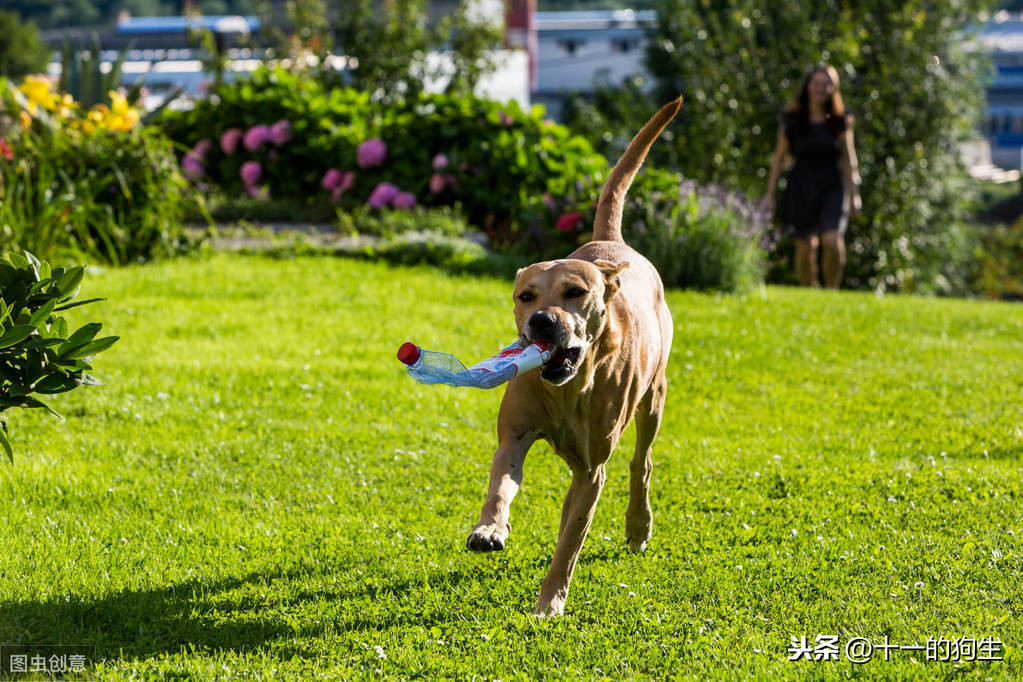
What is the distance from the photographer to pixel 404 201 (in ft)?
39.4

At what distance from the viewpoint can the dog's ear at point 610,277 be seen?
3.65 metres

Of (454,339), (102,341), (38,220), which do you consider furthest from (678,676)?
(38,220)

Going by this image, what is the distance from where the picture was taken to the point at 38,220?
323 inches

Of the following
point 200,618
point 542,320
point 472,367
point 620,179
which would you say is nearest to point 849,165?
point 620,179

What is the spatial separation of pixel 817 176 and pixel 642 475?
23.6 feet

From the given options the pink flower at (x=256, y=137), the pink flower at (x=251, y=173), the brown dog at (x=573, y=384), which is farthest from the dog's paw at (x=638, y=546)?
the pink flower at (x=256, y=137)

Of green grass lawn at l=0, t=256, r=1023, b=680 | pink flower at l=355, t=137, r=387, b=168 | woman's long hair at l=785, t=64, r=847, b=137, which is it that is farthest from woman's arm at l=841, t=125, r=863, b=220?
pink flower at l=355, t=137, r=387, b=168

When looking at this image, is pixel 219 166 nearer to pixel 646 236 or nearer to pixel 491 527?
pixel 646 236

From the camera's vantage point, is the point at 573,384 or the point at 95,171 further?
the point at 95,171

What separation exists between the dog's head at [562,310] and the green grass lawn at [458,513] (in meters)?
0.94

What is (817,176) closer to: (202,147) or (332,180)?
(332,180)

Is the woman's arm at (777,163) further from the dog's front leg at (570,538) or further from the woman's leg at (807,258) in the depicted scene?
the dog's front leg at (570,538)

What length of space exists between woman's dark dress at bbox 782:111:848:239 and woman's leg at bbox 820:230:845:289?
0.35 feet

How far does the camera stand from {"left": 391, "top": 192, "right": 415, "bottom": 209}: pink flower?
12000 millimetres
